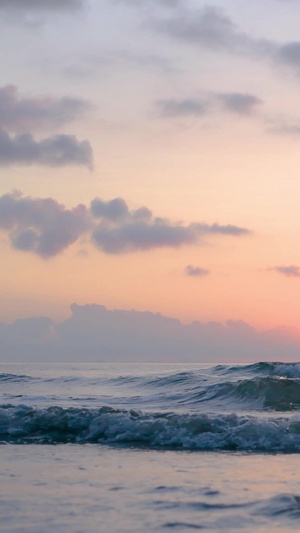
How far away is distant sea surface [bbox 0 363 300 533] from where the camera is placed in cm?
752

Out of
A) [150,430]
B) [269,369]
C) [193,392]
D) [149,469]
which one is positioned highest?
Answer: [269,369]

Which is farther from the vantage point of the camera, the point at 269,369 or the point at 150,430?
the point at 269,369

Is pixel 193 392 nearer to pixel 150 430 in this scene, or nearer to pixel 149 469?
pixel 150 430

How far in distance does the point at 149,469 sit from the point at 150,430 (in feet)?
11.9

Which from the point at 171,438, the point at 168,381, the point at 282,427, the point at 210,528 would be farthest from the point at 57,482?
the point at 168,381

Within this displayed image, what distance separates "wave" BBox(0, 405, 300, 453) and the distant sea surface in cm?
2

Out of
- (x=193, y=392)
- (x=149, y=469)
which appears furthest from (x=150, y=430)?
(x=193, y=392)

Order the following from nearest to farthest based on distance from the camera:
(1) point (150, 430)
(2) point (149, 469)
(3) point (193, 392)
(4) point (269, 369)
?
(2) point (149, 469)
(1) point (150, 430)
(3) point (193, 392)
(4) point (269, 369)

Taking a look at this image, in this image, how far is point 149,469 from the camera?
34.7 ft

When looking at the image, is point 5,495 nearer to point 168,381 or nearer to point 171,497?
point 171,497

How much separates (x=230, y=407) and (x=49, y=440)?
793 centimetres

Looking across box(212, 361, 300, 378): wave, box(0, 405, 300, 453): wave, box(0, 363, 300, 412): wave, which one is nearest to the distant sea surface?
box(0, 405, 300, 453): wave

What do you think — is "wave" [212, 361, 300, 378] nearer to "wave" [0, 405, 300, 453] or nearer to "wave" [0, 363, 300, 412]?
"wave" [0, 363, 300, 412]

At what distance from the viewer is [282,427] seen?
534 inches
